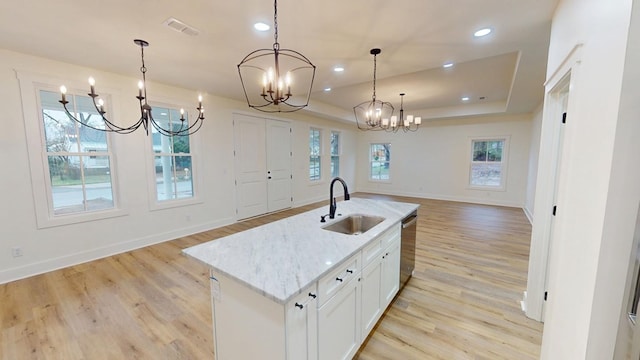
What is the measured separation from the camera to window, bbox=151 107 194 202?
13.8 feet

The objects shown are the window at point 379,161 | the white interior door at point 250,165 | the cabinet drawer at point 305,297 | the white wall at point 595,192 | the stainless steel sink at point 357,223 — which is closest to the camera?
the white wall at point 595,192

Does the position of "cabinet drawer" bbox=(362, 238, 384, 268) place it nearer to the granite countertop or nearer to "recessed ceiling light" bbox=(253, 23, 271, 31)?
the granite countertop

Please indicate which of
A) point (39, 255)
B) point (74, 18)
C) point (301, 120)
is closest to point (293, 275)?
point (74, 18)

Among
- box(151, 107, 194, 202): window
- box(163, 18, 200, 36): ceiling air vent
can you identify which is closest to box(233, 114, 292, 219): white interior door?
box(151, 107, 194, 202): window

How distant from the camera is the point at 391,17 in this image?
2.17 metres

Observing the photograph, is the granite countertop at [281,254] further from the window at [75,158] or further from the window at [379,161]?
the window at [379,161]

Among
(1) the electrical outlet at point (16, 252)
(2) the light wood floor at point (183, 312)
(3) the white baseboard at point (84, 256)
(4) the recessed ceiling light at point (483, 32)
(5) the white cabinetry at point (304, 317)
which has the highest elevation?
(4) the recessed ceiling light at point (483, 32)

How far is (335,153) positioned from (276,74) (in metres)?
7.03

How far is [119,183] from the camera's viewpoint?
12.3ft

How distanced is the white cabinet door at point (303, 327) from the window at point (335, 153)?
721 centimetres

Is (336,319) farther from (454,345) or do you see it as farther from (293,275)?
(454,345)

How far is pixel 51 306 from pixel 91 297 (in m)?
0.29

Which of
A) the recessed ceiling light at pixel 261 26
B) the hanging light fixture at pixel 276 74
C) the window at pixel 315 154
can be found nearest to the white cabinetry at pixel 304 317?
the hanging light fixture at pixel 276 74

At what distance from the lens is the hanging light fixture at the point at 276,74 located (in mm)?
1676
